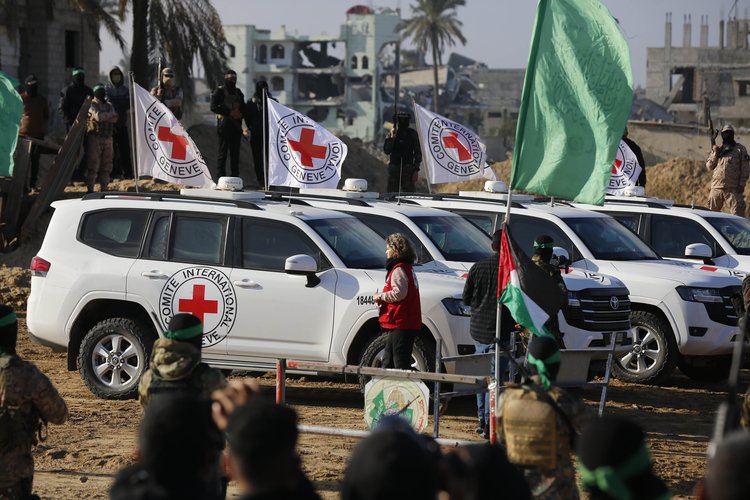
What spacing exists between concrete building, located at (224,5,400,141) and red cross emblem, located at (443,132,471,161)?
76.7 meters

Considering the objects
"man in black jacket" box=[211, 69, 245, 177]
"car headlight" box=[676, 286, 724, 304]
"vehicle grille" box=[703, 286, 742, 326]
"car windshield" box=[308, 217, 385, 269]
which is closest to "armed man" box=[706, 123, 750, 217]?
"man in black jacket" box=[211, 69, 245, 177]

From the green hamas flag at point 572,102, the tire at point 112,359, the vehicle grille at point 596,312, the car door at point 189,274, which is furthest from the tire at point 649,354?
the green hamas flag at point 572,102

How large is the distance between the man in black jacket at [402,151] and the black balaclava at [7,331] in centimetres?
1496

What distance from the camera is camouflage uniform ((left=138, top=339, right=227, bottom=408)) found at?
6.75 m

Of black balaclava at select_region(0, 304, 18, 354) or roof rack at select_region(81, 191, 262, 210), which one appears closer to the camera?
black balaclava at select_region(0, 304, 18, 354)

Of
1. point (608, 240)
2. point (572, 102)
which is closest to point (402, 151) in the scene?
point (608, 240)

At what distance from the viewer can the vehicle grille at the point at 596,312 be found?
13.4 meters

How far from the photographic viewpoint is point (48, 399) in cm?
679

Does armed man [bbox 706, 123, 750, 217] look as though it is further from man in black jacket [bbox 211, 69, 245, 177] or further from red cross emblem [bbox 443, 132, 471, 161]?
man in black jacket [bbox 211, 69, 245, 177]

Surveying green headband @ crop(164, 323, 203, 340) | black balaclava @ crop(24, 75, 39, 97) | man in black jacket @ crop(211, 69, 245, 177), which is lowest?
green headband @ crop(164, 323, 203, 340)

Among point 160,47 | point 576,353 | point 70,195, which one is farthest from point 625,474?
point 160,47

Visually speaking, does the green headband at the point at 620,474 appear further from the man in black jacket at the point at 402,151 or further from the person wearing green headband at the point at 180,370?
the man in black jacket at the point at 402,151

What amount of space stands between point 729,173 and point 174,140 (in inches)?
432

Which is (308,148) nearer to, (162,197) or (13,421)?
(162,197)
